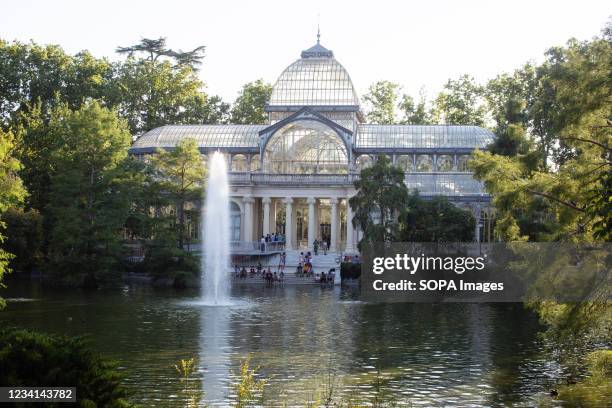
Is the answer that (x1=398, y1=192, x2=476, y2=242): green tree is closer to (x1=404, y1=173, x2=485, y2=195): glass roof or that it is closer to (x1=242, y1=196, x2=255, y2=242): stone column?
(x1=404, y1=173, x2=485, y2=195): glass roof

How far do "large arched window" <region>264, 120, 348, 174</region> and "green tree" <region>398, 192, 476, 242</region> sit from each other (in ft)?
54.6

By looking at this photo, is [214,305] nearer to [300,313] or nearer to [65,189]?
[300,313]

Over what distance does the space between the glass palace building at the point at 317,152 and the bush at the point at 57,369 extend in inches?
2420

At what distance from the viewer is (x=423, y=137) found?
78188 millimetres

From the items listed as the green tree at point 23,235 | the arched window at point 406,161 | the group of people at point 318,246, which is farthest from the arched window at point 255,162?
the green tree at point 23,235

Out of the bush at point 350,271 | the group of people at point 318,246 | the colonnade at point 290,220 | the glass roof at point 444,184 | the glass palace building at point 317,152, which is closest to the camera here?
the bush at point 350,271

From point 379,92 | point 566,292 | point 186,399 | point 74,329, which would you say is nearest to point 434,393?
point 566,292

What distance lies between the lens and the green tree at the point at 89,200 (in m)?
54.3

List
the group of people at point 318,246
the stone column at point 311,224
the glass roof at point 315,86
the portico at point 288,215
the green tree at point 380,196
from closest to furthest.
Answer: the green tree at point 380,196 < the group of people at point 318,246 < the portico at point 288,215 < the stone column at point 311,224 < the glass roof at point 315,86

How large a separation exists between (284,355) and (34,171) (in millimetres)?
44404

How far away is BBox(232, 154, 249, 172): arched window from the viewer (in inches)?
3098

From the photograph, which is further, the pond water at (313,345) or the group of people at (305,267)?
the group of people at (305,267)

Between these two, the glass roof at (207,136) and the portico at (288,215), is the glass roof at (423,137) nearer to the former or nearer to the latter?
the portico at (288,215)

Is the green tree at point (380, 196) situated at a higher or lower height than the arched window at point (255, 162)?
lower
